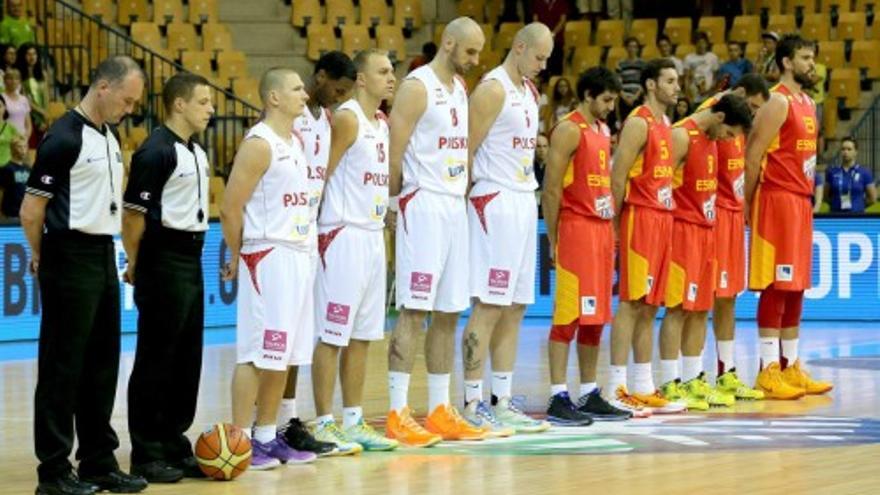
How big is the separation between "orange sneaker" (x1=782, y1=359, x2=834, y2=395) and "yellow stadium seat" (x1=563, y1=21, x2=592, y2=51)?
530 inches

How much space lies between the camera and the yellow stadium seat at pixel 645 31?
27.5 m

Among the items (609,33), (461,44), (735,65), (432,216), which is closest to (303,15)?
(609,33)

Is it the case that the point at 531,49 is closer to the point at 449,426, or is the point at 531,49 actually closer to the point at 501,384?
the point at 501,384

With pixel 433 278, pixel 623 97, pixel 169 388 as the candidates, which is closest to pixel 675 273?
pixel 433 278

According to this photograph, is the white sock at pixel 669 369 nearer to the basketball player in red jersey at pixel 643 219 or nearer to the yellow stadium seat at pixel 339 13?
the basketball player in red jersey at pixel 643 219

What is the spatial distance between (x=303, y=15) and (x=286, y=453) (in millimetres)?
17556

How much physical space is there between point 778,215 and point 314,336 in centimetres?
465

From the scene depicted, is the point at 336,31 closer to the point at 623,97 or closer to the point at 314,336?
the point at 623,97

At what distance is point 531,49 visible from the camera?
41.1ft

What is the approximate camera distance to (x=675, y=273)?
14102mm

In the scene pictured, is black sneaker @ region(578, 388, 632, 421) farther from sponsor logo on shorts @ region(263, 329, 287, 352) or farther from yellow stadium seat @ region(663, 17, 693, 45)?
yellow stadium seat @ region(663, 17, 693, 45)

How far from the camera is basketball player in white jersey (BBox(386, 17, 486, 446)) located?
39.2 ft

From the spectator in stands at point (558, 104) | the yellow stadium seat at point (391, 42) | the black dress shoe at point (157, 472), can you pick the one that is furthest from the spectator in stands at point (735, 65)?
the black dress shoe at point (157, 472)

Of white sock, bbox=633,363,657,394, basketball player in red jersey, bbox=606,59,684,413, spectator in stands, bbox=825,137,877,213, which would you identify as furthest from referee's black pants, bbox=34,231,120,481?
spectator in stands, bbox=825,137,877,213
